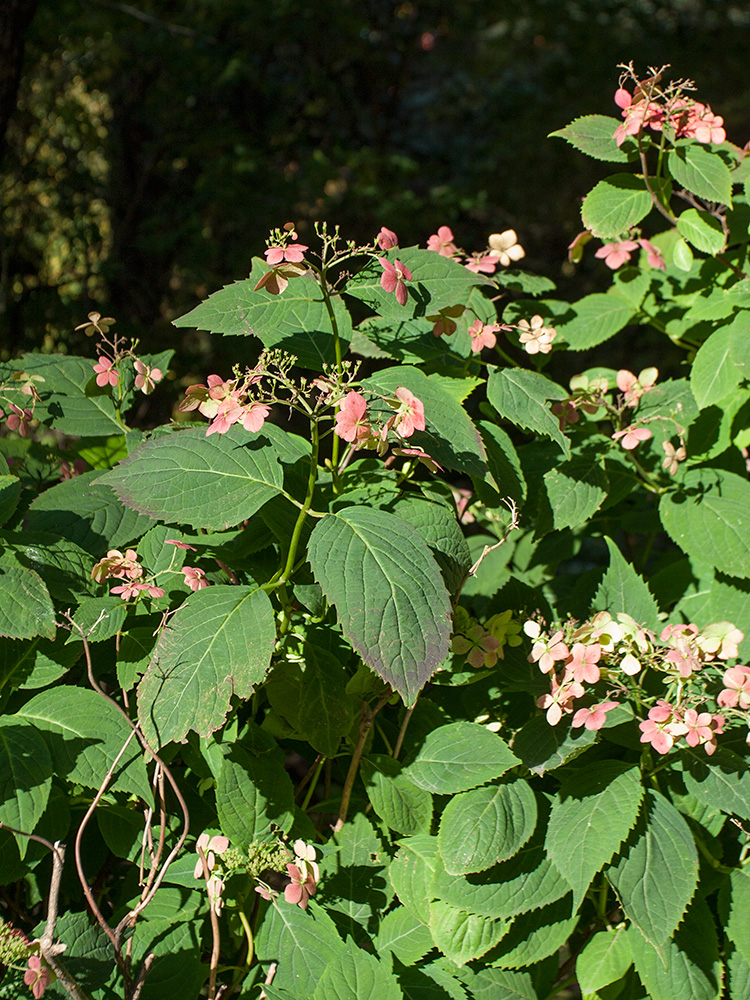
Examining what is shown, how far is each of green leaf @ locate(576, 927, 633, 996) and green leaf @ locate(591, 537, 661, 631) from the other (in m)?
0.46

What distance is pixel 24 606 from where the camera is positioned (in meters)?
1.02

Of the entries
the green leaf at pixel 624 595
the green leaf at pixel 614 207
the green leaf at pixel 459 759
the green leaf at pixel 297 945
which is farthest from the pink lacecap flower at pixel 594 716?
the green leaf at pixel 614 207

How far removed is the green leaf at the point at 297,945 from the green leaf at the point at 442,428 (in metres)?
0.67

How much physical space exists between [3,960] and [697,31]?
771 centimetres

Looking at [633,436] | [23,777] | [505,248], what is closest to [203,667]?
[23,777]

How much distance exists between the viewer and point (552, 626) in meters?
1.25

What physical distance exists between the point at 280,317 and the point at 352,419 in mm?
282

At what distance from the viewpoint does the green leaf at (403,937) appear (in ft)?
3.91

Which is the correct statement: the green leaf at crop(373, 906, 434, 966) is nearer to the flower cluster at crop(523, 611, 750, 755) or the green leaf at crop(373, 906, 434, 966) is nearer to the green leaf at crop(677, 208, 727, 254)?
the flower cluster at crop(523, 611, 750, 755)

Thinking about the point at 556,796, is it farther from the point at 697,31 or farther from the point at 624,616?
the point at 697,31

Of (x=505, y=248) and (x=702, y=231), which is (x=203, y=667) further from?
(x=702, y=231)

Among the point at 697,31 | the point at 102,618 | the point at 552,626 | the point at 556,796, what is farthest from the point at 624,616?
the point at 697,31

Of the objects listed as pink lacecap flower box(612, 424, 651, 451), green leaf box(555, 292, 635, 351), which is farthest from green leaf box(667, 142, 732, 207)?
pink lacecap flower box(612, 424, 651, 451)

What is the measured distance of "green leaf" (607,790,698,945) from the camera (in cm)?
109
